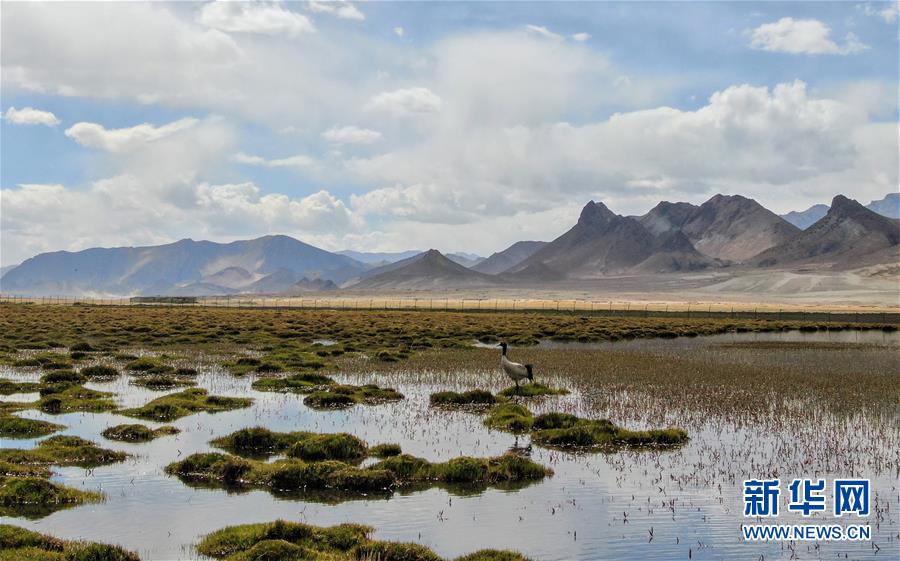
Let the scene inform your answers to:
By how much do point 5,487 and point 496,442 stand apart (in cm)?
1137

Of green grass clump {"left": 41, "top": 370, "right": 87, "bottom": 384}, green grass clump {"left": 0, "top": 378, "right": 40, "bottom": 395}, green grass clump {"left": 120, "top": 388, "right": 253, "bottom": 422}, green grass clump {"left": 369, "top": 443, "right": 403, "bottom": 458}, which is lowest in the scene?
green grass clump {"left": 369, "top": 443, "right": 403, "bottom": 458}

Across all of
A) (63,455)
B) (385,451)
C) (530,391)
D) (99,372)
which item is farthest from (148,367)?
(385,451)

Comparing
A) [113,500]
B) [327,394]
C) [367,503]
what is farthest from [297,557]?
[327,394]

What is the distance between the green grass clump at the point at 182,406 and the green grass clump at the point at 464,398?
6384 mm

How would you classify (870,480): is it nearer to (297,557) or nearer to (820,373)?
(297,557)

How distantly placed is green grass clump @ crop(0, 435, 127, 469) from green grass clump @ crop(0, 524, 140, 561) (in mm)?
5675

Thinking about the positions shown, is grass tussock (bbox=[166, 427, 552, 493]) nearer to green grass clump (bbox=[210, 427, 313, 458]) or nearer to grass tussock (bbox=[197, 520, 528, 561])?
green grass clump (bbox=[210, 427, 313, 458])

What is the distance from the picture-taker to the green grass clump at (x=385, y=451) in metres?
19.4

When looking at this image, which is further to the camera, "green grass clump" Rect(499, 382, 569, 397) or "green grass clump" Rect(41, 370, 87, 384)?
"green grass clump" Rect(41, 370, 87, 384)

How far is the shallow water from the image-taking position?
534 inches

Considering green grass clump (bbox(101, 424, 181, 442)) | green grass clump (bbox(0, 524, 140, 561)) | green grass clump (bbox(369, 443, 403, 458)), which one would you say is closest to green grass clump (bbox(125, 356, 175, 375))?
green grass clump (bbox(101, 424, 181, 442))

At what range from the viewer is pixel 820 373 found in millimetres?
36562

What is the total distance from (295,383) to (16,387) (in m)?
10.2

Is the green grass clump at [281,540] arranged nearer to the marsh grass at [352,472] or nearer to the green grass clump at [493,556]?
the green grass clump at [493,556]
